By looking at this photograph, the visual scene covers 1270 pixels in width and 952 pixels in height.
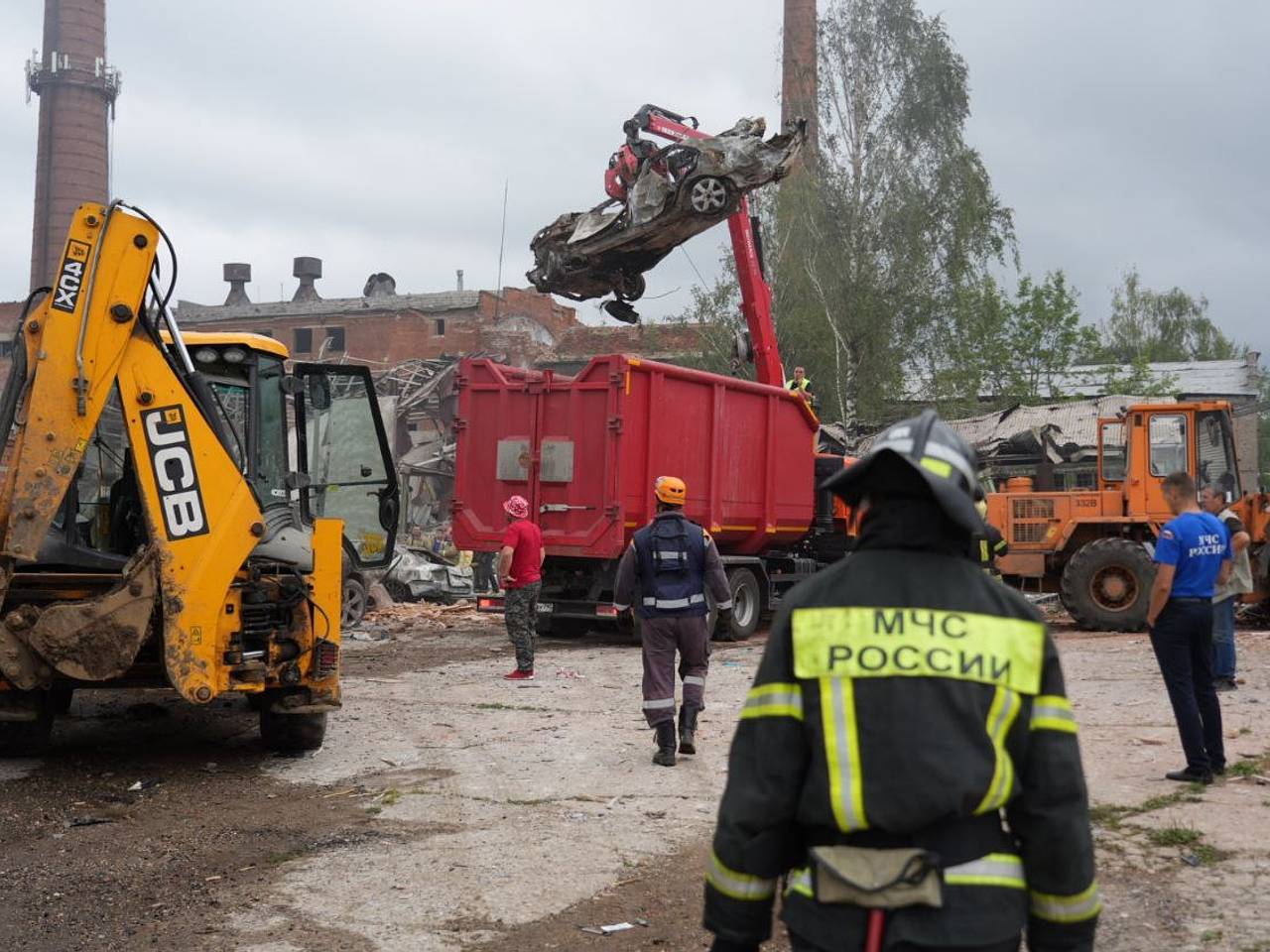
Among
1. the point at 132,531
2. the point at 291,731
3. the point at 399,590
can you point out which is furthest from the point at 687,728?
the point at 399,590

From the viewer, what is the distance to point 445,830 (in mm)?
6281

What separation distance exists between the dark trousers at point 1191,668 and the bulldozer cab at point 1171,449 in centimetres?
807

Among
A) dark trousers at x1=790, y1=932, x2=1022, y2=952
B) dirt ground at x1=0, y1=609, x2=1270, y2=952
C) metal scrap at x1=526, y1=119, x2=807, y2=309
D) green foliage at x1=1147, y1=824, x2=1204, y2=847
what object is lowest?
dirt ground at x1=0, y1=609, x2=1270, y2=952

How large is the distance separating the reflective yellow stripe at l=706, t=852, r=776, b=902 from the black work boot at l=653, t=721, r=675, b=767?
214 inches

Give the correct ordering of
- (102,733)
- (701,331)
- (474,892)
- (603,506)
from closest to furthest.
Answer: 1. (474,892)
2. (102,733)
3. (603,506)
4. (701,331)

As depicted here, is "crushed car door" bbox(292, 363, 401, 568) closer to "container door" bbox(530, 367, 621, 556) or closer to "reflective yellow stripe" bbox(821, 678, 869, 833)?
"container door" bbox(530, 367, 621, 556)

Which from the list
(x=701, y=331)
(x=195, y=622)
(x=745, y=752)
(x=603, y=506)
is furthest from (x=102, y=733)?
(x=701, y=331)

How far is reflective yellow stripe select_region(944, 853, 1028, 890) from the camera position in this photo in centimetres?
223

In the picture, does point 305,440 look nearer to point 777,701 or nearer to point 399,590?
point 777,701

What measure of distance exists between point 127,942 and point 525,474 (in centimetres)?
979

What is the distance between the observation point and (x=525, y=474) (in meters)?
14.3

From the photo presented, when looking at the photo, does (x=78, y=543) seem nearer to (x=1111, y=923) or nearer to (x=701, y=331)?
(x=1111, y=923)

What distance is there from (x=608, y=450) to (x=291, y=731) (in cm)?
620

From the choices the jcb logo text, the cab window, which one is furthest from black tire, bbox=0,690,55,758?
the cab window
